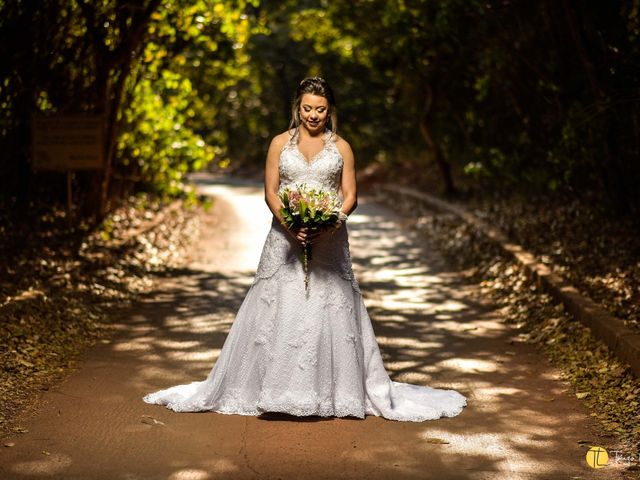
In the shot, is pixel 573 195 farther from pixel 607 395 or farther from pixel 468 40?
pixel 607 395

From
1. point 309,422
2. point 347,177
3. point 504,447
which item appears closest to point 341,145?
point 347,177

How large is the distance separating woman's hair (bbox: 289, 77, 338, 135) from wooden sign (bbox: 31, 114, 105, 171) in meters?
8.73

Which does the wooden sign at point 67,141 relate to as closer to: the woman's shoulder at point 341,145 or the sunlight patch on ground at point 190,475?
the woman's shoulder at point 341,145

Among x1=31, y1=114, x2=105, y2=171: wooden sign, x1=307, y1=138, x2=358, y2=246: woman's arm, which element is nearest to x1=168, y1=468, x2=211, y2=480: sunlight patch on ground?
x1=307, y1=138, x2=358, y2=246: woman's arm

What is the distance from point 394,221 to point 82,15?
1001 cm

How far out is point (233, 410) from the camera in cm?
694

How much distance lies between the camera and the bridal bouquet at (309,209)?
6.84 meters

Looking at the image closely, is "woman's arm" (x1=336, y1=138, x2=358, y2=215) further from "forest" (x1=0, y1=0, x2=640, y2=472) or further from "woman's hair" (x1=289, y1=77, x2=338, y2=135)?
"forest" (x1=0, y1=0, x2=640, y2=472)

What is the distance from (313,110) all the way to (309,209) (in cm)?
77

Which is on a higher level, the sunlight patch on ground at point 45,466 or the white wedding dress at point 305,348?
the white wedding dress at point 305,348

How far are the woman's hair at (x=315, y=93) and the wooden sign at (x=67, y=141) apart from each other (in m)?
8.73

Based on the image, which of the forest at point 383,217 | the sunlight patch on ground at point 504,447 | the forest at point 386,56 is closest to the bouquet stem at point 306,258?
the sunlight patch on ground at point 504,447

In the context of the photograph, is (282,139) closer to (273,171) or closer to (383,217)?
(273,171)

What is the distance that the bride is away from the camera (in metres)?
6.88
